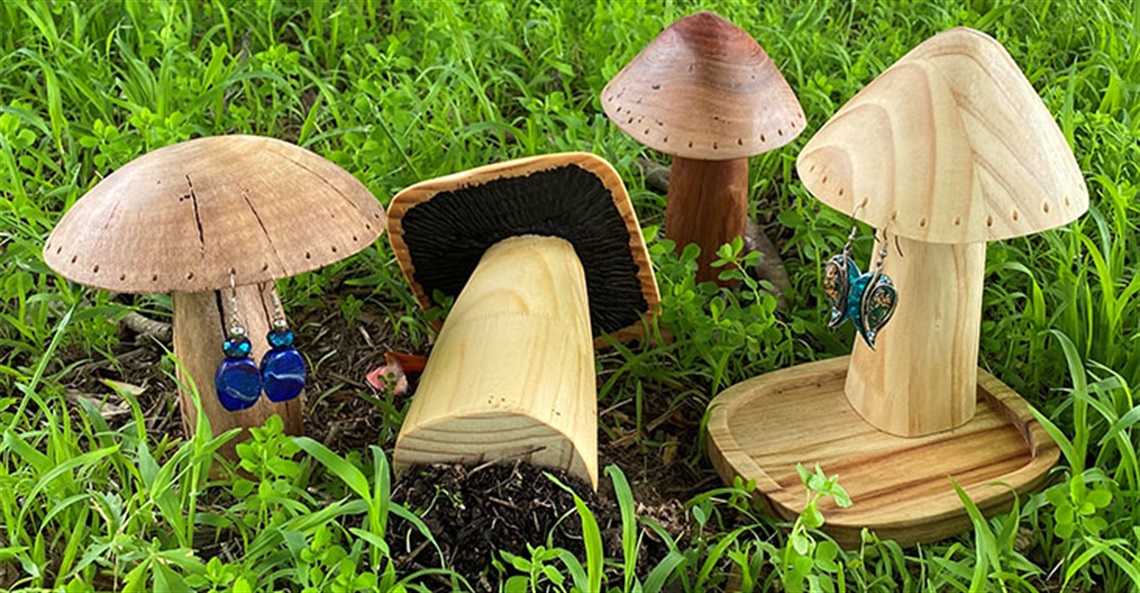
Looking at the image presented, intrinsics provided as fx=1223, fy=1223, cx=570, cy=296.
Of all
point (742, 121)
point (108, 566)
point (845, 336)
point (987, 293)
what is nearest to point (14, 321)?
point (108, 566)

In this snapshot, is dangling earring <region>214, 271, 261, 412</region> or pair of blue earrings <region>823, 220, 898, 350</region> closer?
dangling earring <region>214, 271, 261, 412</region>

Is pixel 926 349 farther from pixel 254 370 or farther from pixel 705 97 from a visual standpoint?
pixel 254 370

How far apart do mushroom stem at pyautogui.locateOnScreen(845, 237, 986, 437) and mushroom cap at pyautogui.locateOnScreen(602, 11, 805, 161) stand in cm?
42

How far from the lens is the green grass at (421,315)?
2064mm

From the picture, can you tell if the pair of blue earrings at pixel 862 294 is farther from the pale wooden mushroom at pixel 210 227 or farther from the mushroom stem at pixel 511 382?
the pale wooden mushroom at pixel 210 227

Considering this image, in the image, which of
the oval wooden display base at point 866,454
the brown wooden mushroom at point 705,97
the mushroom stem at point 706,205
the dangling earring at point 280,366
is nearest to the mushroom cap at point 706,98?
the brown wooden mushroom at point 705,97

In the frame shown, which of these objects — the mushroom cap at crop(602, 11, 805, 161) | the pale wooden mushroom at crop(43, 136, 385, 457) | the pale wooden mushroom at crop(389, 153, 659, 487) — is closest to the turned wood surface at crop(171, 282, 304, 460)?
the pale wooden mushroom at crop(43, 136, 385, 457)

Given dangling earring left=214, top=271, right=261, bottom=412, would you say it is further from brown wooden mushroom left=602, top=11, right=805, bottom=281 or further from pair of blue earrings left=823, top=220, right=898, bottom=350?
pair of blue earrings left=823, top=220, right=898, bottom=350

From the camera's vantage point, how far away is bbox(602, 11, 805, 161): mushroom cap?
8.29 feet

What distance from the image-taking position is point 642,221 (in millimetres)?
3246

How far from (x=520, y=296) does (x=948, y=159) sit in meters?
0.81

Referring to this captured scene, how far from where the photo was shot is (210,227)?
1.97 meters

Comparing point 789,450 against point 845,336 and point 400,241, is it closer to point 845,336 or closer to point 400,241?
point 845,336

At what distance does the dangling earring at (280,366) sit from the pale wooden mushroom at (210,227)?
3.8 inches
